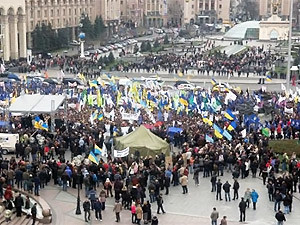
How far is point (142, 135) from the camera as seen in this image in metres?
26.1

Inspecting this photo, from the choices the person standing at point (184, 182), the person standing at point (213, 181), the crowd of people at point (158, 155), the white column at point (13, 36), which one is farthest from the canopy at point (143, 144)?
the white column at point (13, 36)

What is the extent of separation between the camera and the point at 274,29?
8494cm

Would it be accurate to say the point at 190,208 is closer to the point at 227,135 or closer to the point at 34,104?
the point at 227,135

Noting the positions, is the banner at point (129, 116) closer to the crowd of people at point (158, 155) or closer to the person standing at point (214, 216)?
the crowd of people at point (158, 155)

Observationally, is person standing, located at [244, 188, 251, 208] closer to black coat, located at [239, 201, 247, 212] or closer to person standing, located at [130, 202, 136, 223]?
black coat, located at [239, 201, 247, 212]

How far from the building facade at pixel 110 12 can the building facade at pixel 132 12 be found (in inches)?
192

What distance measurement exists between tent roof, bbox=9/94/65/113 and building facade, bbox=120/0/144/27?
8191cm

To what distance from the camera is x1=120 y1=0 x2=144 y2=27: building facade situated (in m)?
116

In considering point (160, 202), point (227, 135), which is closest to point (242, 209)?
point (160, 202)

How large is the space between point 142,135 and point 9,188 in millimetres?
7002

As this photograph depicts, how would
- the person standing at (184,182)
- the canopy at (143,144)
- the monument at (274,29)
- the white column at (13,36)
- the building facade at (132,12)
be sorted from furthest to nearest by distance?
1. the building facade at (132,12)
2. the monument at (274,29)
3. the white column at (13,36)
4. the canopy at (143,144)
5. the person standing at (184,182)

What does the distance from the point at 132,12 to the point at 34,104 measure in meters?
90.6

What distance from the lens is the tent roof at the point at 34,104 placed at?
31.4 metres

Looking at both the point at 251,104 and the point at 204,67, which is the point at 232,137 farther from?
the point at 204,67
